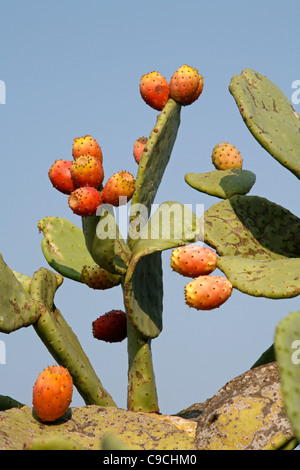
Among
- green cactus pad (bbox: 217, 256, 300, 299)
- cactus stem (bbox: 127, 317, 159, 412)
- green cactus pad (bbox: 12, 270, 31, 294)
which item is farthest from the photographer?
green cactus pad (bbox: 12, 270, 31, 294)

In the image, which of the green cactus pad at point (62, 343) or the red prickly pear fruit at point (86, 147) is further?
the green cactus pad at point (62, 343)

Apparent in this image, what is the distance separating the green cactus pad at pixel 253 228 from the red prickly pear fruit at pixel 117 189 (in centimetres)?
56

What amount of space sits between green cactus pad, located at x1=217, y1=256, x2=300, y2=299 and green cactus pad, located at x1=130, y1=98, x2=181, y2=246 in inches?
19.2

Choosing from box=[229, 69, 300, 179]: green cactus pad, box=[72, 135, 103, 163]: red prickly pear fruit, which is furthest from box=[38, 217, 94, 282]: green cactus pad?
box=[229, 69, 300, 179]: green cactus pad

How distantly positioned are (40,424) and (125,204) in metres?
1.06

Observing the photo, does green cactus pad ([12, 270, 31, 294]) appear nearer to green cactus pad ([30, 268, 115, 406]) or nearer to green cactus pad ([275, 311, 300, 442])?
green cactus pad ([30, 268, 115, 406])

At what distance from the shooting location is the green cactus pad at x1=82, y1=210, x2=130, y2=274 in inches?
128

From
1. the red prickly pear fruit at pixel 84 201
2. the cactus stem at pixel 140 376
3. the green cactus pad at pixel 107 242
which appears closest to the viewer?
the red prickly pear fruit at pixel 84 201

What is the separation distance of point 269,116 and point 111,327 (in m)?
1.37

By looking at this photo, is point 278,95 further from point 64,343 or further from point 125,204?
point 64,343

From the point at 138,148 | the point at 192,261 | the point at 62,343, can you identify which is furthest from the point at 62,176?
the point at 62,343

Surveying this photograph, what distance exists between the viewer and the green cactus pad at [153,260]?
3299 millimetres

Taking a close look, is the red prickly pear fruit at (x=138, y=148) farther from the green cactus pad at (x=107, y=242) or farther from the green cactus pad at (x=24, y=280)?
the green cactus pad at (x=24, y=280)

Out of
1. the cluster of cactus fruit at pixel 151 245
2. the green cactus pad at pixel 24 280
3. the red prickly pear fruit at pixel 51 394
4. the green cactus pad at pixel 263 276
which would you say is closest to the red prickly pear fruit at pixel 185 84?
the cluster of cactus fruit at pixel 151 245
